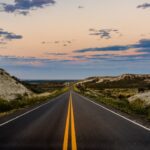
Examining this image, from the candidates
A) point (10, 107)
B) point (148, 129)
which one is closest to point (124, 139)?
point (148, 129)

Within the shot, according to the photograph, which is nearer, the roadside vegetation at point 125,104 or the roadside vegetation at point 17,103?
the roadside vegetation at point 125,104

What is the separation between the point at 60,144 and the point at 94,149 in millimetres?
1261

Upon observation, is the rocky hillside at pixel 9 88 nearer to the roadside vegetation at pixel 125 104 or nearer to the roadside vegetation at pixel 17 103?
the roadside vegetation at pixel 17 103

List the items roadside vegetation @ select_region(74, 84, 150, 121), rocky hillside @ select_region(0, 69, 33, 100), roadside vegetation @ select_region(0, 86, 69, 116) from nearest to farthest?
roadside vegetation @ select_region(74, 84, 150, 121) → roadside vegetation @ select_region(0, 86, 69, 116) → rocky hillside @ select_region(0, 69, 33, 100)

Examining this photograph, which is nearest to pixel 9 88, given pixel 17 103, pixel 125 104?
pixel 17 103

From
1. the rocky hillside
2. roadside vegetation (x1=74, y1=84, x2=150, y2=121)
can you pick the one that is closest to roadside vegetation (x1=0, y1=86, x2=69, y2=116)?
the rocky hillside

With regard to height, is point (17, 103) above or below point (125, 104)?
above

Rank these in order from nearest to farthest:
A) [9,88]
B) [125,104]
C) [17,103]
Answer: [17,103] < [125,104] < [9,88]

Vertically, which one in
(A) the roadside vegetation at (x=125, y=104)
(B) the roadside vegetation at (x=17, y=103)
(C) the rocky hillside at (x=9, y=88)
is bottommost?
(A) the roadside vegetation at (x=125, y=104)

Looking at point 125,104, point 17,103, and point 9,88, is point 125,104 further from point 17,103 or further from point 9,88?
point 9,88

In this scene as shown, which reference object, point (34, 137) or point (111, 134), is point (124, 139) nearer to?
point (111, 134)

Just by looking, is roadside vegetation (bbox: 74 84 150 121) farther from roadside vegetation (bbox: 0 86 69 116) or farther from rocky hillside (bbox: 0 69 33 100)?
rocky hillside (bbox: 0 69 33 100)

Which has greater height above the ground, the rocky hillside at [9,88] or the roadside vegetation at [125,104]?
the rocky hillside at [9,88]

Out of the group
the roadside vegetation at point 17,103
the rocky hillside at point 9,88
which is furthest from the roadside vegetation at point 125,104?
the rocky hillside at point 9,88
